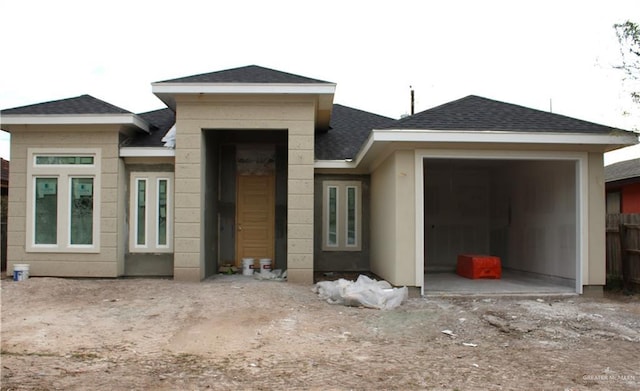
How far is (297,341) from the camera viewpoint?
6.33m

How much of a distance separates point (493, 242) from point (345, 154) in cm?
490

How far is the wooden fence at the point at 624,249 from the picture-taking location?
999cm

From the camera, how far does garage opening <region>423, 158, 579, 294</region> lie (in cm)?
1009

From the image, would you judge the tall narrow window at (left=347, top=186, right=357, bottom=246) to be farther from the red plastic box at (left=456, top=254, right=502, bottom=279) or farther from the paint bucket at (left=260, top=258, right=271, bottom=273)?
the red plastic box at (left=456, top=254, right=502, bottom=279)

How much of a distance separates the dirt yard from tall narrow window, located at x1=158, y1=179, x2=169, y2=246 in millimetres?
1753

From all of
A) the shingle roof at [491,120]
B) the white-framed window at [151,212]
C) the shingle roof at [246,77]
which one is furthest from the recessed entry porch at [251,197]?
the shingle roof at [491,120]

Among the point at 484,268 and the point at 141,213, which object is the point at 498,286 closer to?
the point at 484,268

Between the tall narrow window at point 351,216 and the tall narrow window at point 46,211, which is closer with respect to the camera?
the tall narrow window at point 46,211

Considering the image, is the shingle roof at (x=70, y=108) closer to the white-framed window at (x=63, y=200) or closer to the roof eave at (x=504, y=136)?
the white-framed window at (x=63, y=200)

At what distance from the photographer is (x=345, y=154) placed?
40.9 feet

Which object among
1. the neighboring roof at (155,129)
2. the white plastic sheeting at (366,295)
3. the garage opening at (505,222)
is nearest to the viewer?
the white plastic sheeting at (366,295)

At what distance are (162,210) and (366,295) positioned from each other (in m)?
5.04

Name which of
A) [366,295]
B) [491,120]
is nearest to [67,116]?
[366,295]

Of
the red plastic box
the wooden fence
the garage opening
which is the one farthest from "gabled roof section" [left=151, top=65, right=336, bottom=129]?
the wooden fence
